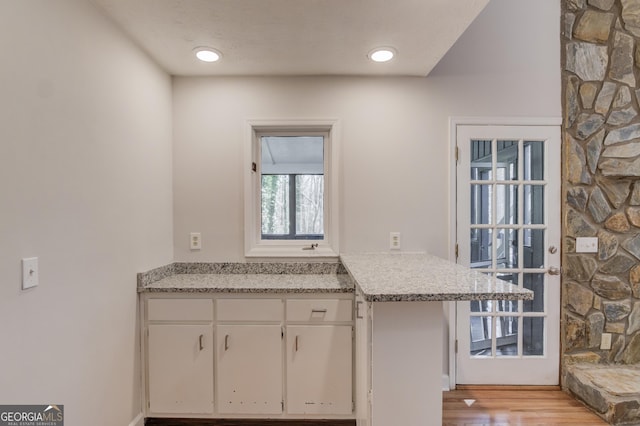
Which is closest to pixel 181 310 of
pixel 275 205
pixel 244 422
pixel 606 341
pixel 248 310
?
pixel 248 310

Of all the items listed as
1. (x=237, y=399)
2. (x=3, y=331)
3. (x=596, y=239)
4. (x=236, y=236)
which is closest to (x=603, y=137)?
(x=596, y=239)

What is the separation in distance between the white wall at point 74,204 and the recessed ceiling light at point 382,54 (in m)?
1.42

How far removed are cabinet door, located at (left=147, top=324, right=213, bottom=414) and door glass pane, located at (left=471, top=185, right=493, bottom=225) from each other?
1968mm

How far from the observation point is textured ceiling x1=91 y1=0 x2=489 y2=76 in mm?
→ 1564

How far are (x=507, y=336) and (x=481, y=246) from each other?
70cm

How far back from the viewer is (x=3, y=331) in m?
1.12

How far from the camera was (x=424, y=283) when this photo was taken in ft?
4.55

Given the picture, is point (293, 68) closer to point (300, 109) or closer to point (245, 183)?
point (300, 109)

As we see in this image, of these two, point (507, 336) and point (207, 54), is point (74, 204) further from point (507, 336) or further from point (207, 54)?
point (507, 336)

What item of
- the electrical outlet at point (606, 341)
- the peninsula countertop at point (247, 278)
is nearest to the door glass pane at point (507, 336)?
the electrical outlet at point (606, 341)

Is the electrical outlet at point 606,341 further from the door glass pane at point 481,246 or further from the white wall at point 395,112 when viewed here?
the white wall at point 395,112

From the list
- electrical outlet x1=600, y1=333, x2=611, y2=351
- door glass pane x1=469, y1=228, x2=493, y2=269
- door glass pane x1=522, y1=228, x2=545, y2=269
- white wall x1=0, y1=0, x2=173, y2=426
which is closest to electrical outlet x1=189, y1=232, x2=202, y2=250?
white wall x1=0, y1=0, x2=173, y2=426

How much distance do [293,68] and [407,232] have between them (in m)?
1.41

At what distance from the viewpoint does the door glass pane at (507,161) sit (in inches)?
92.8
